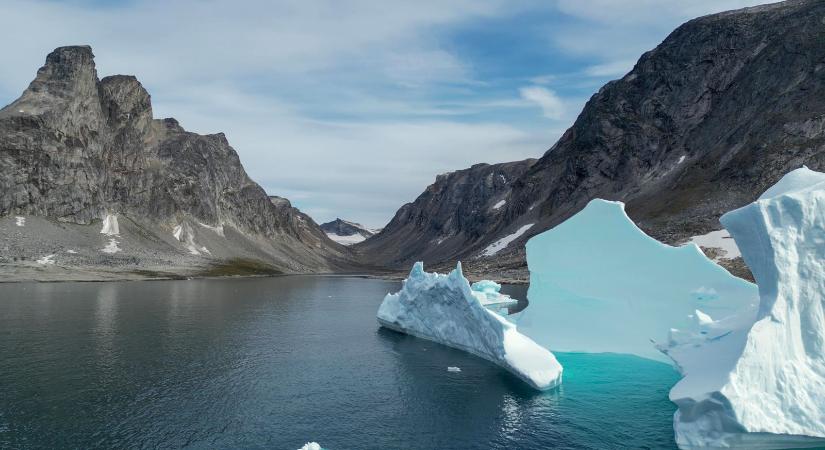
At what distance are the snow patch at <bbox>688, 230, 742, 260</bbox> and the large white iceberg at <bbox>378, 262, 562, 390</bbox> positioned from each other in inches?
2603

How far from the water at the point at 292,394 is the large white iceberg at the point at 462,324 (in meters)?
1.03

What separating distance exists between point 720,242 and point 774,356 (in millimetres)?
83471

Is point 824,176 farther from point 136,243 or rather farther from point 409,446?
point 136,243

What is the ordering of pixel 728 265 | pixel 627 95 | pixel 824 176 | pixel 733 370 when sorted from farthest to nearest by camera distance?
pixel 627 95 → pixel 728 265 → pixel 824 176 → pixel 733 370

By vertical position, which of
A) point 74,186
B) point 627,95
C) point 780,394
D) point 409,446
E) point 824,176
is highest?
point 627,95

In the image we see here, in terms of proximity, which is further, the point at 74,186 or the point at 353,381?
the point at 74,186

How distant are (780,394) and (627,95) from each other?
Result: 156007mm

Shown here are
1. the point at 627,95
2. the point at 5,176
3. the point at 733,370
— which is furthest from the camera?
the point at 627,95

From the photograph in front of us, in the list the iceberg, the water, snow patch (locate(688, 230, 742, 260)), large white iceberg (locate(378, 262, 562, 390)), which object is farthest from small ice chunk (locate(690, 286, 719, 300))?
snow patch (locate(688, 230, 742, 260))

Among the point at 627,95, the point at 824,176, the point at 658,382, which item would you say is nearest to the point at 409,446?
the point at 658,382

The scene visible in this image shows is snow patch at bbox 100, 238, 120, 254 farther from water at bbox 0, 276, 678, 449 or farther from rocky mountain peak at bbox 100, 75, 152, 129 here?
water at bbox 0, 276, 678, 449

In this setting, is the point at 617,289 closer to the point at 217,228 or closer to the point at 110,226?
the point at 110,226

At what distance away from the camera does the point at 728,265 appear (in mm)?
85250

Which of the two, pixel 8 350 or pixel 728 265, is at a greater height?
pixel 728 265
